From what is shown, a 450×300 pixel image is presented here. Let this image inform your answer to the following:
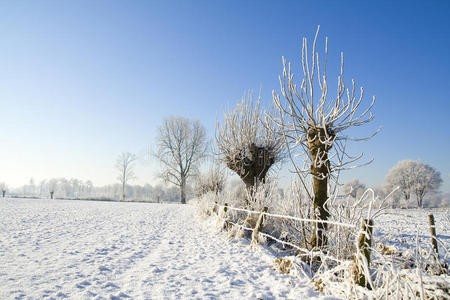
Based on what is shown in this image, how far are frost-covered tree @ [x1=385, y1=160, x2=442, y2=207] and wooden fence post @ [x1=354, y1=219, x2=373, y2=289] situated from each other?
48.8 m

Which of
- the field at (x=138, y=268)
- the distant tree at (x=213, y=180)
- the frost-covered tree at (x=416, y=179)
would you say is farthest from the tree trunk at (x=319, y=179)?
the frost-covered tree at (x=416, y=179)

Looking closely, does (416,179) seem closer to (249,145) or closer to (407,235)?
(407,235)

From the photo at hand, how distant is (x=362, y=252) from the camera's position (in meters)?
2.39

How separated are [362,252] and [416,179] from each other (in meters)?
52.9

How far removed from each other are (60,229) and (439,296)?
8.28m

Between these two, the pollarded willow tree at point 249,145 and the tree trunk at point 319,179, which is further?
the pollarded willow tree at point 249,145

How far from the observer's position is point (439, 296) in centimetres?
195

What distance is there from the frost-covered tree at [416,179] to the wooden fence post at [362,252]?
48.8 metres

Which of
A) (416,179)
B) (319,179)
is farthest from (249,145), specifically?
(416,179)

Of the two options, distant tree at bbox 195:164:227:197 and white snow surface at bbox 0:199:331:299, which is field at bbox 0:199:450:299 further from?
distant tree at bbox 195:164:227:197

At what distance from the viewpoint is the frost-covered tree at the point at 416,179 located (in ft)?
139

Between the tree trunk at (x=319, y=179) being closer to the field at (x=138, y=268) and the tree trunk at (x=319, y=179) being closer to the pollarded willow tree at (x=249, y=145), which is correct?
the field at (x=138, y=268)

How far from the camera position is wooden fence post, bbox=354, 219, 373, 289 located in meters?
2.37

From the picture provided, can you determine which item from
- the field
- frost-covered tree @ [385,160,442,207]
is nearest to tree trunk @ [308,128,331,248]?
the field
